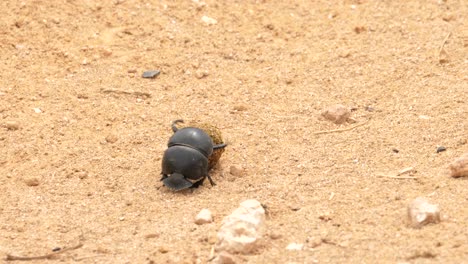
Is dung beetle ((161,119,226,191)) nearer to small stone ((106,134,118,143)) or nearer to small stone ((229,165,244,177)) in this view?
small stone ((229,165,244,177))

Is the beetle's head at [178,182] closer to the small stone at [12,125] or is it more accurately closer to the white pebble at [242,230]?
the white pebble at [242,230]

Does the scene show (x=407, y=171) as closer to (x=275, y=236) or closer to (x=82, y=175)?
(x=275, y=236)

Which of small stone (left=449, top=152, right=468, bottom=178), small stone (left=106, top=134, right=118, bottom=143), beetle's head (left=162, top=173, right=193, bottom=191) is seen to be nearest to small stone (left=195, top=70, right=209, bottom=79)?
small stone (left=106, top=134, right=118, bottom=143)

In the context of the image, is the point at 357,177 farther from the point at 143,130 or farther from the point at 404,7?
the point at 404,7

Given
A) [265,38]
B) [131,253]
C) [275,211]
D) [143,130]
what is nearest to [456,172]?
[275,211]

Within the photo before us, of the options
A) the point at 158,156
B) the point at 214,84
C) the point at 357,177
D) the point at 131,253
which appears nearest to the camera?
the point at 131,253

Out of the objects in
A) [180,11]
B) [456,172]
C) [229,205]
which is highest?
[456,172]

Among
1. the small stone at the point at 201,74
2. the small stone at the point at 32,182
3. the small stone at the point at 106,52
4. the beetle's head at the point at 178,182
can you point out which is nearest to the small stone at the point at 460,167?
the beetle's head at the point at 178,182
